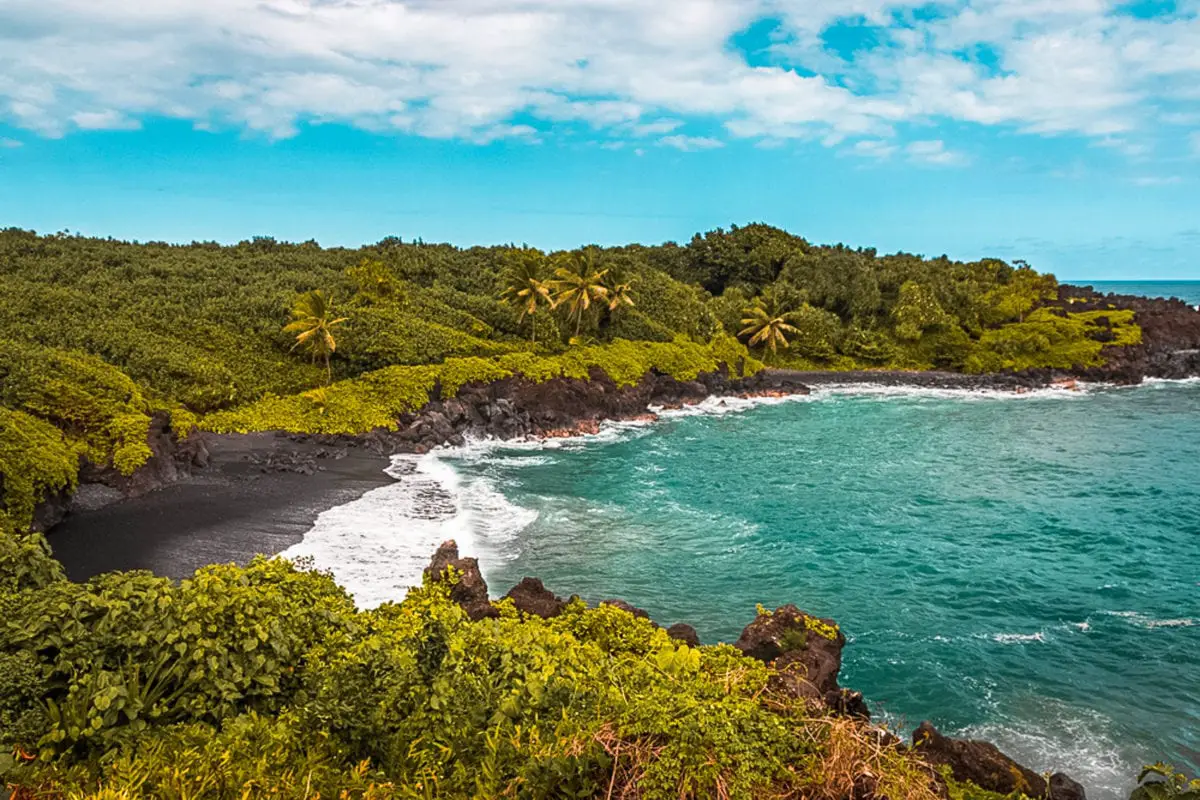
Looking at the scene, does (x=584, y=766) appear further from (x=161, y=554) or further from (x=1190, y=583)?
(x=1190, y=583)

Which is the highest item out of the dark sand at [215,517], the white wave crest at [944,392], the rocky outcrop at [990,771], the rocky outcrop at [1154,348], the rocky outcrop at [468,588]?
the rocky outcrop at [1154,348]

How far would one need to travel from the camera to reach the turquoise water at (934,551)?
822 inches

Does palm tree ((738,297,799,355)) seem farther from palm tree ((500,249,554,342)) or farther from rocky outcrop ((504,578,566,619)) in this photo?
rocky outcrop ((504,578,566,619))

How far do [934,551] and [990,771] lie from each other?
59.2 feet

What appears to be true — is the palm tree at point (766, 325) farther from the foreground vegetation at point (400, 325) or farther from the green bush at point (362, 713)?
the green bush at point (362, 713)

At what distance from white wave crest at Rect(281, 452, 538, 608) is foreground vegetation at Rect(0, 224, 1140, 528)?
9807 mm

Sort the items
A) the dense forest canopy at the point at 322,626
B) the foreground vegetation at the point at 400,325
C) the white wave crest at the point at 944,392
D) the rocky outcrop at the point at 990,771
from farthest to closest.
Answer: the white wave crest at the point at 944,392
the foreground vegetation at the point at 400,325
the rocky outcrop at the point at 990,771
the dense forest canopy at the point at 322,626

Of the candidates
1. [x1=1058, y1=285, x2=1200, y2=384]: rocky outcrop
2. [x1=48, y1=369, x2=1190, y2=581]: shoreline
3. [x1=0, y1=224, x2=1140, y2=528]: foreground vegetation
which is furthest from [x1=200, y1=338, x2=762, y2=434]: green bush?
[x1=1058, y1=285, x2=1200, y2=384]: rocky outcrop

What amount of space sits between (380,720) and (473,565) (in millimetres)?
9912

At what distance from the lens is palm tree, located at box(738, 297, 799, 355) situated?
276 ft

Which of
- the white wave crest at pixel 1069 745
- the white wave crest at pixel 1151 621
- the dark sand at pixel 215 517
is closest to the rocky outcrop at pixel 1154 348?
the white wave crest at pixel 1151 621

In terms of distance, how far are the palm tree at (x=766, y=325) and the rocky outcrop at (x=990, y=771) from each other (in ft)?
229

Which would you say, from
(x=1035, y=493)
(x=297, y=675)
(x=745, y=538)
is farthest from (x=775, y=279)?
(x=297, y=675)

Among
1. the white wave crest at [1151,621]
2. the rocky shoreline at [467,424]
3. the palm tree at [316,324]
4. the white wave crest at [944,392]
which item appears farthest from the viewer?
the white wave crest at [944,392]
